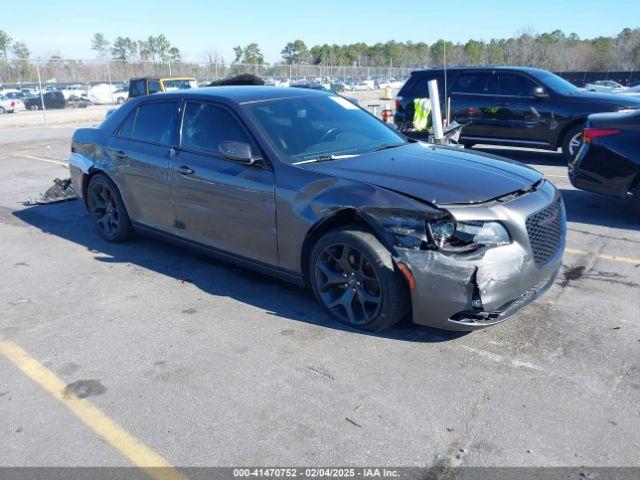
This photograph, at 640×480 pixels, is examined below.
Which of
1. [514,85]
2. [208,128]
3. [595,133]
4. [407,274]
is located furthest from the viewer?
[514,85]

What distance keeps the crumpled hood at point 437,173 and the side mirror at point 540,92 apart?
252 inches

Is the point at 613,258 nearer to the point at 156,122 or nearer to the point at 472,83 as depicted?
the point at 156,122

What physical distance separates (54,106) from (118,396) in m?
36.5

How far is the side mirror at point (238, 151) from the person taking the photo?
4355 millimetres

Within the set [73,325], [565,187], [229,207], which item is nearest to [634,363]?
[229,207]

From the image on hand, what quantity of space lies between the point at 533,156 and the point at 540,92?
164 centimetres

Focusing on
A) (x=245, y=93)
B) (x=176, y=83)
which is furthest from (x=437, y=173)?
(x=176, y=83)

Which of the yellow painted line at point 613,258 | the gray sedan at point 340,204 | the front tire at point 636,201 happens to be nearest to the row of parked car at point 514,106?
the front tire at point 636,201

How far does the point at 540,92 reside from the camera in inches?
408

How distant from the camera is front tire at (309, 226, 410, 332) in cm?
374

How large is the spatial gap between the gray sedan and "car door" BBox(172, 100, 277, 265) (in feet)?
0.04

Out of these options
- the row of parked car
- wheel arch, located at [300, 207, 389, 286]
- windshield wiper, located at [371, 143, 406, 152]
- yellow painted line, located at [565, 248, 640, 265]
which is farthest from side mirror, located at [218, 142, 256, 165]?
the row of parked car

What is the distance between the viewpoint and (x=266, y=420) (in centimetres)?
309

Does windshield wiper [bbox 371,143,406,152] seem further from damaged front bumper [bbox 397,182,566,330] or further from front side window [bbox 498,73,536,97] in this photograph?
front side window [bbox 498,73,536,97]
